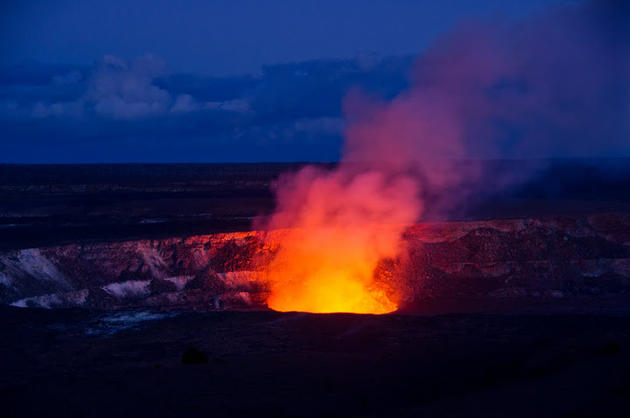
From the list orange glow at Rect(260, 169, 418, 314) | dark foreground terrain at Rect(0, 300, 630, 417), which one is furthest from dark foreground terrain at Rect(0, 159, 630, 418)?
orange glow at Rect(260, 169, 418, 314)

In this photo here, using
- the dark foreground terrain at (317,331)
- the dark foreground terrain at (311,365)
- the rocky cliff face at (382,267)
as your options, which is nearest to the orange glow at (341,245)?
the rocky cliff face at (382,267)

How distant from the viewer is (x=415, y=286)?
1828 centimetres

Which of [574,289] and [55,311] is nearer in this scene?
[55,311]

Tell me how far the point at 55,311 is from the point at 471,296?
1062 cm

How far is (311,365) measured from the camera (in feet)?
31.8

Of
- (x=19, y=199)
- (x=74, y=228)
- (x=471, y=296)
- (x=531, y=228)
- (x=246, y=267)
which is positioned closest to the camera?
(x=471, y=296)

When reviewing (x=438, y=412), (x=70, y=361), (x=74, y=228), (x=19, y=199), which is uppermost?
(x=19, y=199)

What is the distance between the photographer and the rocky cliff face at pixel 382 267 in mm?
17391

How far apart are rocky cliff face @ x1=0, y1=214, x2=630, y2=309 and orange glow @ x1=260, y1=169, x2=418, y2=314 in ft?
1.70

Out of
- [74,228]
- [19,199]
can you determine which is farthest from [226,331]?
[19,199]

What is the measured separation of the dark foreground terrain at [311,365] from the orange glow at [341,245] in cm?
457

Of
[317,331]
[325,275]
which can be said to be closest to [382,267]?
[325,275]

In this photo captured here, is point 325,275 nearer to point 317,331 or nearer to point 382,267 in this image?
point 382,267

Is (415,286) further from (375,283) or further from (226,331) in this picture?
(226,331)
